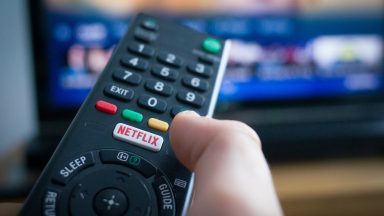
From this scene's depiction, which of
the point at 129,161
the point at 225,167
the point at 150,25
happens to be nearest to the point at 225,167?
the point at 225,167

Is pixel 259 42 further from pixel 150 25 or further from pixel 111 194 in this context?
pixel 111 194

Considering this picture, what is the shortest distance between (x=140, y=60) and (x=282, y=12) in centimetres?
52

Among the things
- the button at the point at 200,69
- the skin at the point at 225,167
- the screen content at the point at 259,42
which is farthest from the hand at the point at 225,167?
the screen content at the point at 259,42

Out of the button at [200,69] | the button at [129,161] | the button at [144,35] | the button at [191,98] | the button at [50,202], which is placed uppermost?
the button at [144,35]

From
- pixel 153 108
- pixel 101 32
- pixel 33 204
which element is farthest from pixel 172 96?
pixel 101 32

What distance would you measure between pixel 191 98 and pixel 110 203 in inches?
4.3

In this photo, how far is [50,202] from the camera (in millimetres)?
324

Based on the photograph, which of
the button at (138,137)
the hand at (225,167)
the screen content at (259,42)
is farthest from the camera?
the screen content at (259,42)

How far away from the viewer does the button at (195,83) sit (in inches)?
16.1

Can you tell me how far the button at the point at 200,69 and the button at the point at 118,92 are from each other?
58 millimetres

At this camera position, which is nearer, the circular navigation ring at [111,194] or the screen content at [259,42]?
the circular navigation ring at [111,194]

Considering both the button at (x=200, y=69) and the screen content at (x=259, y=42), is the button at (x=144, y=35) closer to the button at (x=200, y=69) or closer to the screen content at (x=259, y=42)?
the button at (x=200, y=69)

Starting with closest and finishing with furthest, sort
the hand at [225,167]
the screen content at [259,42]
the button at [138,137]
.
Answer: the hand at [225,167] → the button at [138,137] → the screen content at [259,42]

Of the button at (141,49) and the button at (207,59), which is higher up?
the button at (207,59)
